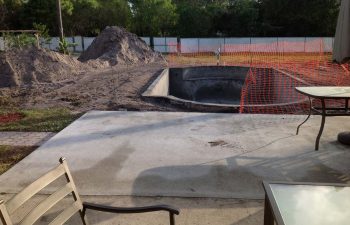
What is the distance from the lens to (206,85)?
1592 cm

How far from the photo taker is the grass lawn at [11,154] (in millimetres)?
4620

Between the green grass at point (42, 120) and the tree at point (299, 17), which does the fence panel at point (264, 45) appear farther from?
the green grass at point (42, 120)

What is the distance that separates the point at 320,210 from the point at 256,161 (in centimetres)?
269

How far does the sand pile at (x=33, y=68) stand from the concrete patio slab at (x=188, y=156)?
23.4 feet

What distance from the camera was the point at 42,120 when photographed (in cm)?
714

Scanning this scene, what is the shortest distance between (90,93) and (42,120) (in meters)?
3.47

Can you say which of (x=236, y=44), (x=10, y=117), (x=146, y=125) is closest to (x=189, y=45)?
(x=236, y=44)

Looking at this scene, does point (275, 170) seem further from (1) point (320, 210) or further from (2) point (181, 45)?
(2) point (181, 45)

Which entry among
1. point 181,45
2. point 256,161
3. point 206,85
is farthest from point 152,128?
point 181,45

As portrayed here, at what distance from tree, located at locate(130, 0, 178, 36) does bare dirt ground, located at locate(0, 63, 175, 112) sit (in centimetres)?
2112

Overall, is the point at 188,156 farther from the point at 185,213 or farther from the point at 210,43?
the point at 210,43

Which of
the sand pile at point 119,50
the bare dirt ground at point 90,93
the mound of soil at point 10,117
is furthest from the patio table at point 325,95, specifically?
the sand pile at point 119,50

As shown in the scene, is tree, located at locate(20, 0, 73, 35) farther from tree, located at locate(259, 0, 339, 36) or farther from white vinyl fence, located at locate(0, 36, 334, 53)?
tree, located at locate(259, 0, 339, 36)

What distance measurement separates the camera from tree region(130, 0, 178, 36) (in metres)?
33.8
